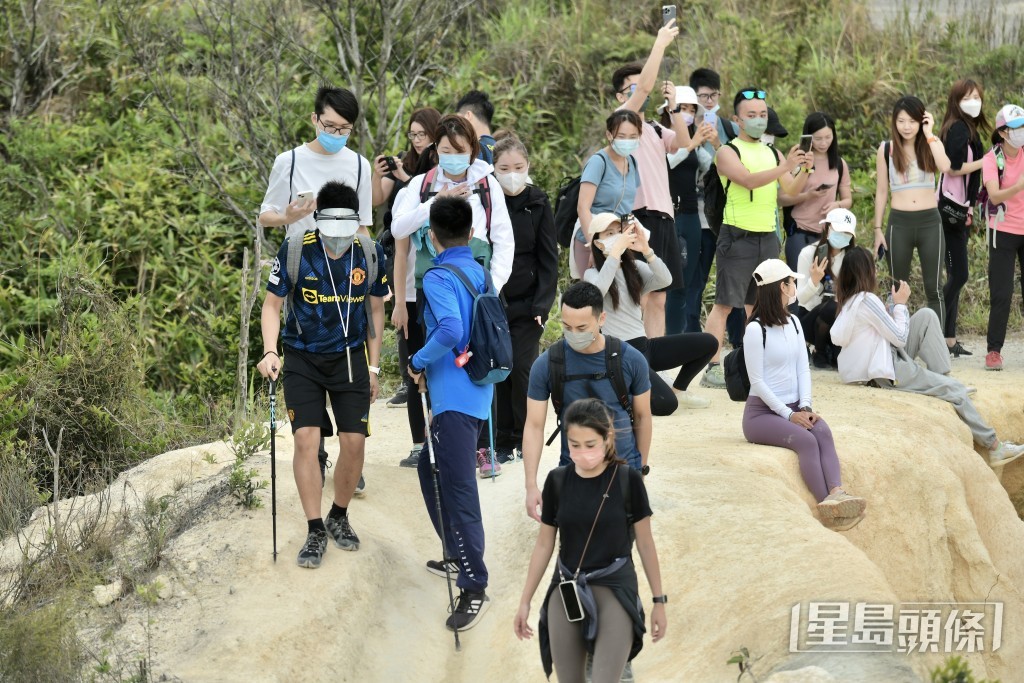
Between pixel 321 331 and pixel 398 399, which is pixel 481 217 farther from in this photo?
pixel 398 399

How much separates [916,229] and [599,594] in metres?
5.66

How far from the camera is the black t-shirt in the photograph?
14.4 ft

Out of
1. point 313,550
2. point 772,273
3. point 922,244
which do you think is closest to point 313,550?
point 313,550

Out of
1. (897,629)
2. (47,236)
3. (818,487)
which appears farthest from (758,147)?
(47,236)

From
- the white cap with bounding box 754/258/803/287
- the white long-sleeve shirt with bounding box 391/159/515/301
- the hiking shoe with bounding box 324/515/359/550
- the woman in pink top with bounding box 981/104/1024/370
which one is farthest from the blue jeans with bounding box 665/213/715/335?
the hiking shoe with bounding box 324/515/359/550

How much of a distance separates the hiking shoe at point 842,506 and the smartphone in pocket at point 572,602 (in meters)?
2.69

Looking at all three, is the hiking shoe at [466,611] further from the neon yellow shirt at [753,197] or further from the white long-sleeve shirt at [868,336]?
the white long-sleeve shirt at [868,336]

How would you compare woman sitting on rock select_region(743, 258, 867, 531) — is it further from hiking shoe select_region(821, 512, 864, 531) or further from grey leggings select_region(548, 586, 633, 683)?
grey leggings select_region(548, 586, 633, 683)

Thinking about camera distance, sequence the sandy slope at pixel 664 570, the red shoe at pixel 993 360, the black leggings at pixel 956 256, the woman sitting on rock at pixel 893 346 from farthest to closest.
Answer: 1. the black leggings at pixel 956 256
2. the red shoe at pixel 993 360
3. the woman sitting on rock at pixel 893 346
4. the sandy slope at pixel 664 570

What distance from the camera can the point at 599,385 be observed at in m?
5.00

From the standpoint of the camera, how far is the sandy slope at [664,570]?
5172 mm

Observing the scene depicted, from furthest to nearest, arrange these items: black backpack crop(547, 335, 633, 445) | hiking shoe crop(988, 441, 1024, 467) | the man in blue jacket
Answer: hiking shoe crop(988, 441, 1024, 467), the man in blue jacket, black backpack crop(547, 335, 633, 445)

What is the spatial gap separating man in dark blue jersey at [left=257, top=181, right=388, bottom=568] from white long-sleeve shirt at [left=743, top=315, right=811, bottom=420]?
92.6 inches

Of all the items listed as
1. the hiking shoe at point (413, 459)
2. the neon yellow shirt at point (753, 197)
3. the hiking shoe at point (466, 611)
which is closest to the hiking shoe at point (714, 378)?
the neon yellow shirt at point (753, 197)
